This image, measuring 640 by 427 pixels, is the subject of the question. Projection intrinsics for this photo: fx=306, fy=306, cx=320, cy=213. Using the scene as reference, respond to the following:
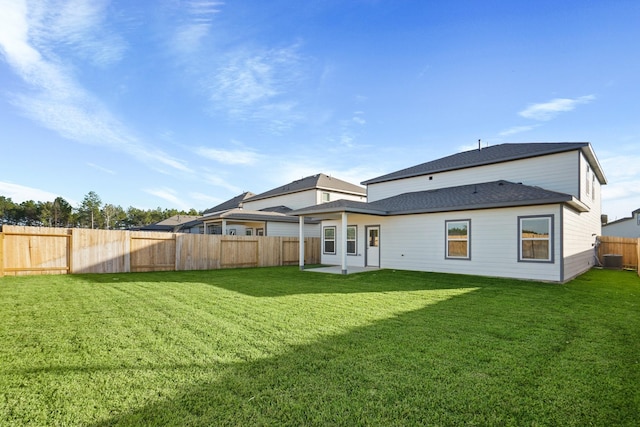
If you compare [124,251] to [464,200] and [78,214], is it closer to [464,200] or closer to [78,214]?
[464,200]

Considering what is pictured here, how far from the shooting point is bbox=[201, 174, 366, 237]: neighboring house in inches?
A: 797

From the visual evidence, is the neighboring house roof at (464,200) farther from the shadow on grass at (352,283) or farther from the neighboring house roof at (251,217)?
the neighboring house roof at (251,217)

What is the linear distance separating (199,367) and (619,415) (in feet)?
12.5

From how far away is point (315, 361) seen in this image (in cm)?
349

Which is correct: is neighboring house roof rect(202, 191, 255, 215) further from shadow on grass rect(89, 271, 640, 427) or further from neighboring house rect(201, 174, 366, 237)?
shadow on grass rect(89, 271, 640, 427)

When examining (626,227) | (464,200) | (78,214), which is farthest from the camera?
(78,214)

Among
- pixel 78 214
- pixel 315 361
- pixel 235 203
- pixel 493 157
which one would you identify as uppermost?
pixel 493 157

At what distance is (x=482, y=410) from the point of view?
2.51 m

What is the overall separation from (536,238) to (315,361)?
394 inches

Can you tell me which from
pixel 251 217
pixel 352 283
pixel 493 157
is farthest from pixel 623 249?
pixel 251 217

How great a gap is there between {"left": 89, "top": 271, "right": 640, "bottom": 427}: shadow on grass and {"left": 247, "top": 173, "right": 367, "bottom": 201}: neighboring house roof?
19737mm

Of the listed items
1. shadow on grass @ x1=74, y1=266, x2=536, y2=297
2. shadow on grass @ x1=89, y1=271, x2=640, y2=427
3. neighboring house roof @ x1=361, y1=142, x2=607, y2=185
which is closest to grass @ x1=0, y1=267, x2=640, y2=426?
shadow on grass @ x1=89, y1=271, x2=640, y2=427

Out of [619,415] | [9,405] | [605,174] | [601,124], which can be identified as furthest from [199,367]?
[605,174]

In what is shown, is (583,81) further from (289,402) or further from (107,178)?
(107,178)
